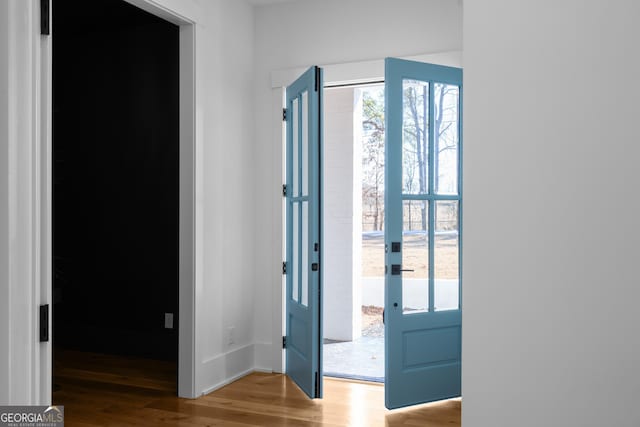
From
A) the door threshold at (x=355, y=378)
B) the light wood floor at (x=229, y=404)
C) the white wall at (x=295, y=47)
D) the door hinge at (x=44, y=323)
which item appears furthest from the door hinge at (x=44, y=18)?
the door threshold at (x=355, y=378)

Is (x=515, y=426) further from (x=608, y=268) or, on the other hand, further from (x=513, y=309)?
(x=608, y=268)

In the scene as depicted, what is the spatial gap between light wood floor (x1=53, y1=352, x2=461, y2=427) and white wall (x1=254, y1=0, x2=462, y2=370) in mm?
609

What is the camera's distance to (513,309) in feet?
2.54

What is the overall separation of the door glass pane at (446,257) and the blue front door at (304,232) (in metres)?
0.85

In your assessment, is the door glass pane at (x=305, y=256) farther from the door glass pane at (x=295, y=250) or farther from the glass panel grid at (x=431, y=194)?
the glass panel grid at (x=431, y=194)

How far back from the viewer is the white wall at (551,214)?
0.70m

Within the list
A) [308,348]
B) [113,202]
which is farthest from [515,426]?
[113,202]

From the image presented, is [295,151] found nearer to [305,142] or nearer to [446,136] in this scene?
[305,142]

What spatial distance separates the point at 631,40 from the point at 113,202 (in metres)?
4.62

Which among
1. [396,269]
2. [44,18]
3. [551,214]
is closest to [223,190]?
[396,269]

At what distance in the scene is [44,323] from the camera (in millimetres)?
1563

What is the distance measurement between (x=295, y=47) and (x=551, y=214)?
Result: 371cm
